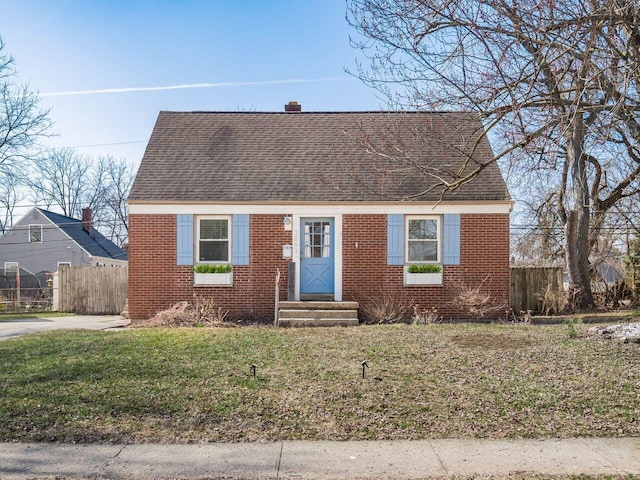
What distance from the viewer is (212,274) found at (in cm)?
1360

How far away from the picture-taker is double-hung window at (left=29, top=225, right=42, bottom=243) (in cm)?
3488

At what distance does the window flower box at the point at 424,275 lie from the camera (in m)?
13.5

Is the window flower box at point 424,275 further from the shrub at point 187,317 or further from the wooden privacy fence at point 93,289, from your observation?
the wooden privacy fence at point 93,289

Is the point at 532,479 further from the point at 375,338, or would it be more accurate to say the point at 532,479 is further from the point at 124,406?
the point at 375,338

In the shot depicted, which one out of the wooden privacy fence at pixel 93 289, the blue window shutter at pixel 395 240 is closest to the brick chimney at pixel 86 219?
the wooden privacy fence at pixel 93 289

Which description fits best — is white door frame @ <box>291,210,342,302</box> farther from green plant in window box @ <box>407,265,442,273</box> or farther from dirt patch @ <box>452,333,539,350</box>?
dirt patch @ <box>452,333,539,350</box>

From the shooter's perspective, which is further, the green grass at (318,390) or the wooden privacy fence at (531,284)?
the wooden privacy fence at (531,284)

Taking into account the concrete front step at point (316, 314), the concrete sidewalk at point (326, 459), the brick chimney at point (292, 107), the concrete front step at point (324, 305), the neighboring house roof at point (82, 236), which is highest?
the brick chimney at point (292, 107)

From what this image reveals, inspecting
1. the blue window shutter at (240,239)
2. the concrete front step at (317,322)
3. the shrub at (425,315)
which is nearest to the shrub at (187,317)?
the blue window shutter at (240,239)

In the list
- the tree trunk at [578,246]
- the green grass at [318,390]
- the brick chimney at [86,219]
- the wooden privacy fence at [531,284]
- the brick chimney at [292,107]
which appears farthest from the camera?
the brick chimney at [86,219]

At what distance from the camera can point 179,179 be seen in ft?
46.4

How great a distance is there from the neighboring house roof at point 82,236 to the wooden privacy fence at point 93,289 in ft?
53.2

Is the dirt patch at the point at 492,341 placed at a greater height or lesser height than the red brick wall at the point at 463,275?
lesser

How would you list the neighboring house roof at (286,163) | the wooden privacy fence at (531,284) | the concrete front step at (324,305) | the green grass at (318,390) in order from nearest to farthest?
the green grass at (318,390) < the concrete front step at (324,305) < the neighboring house roof at (286,163) < the wooden privacy fence at (531,284)
